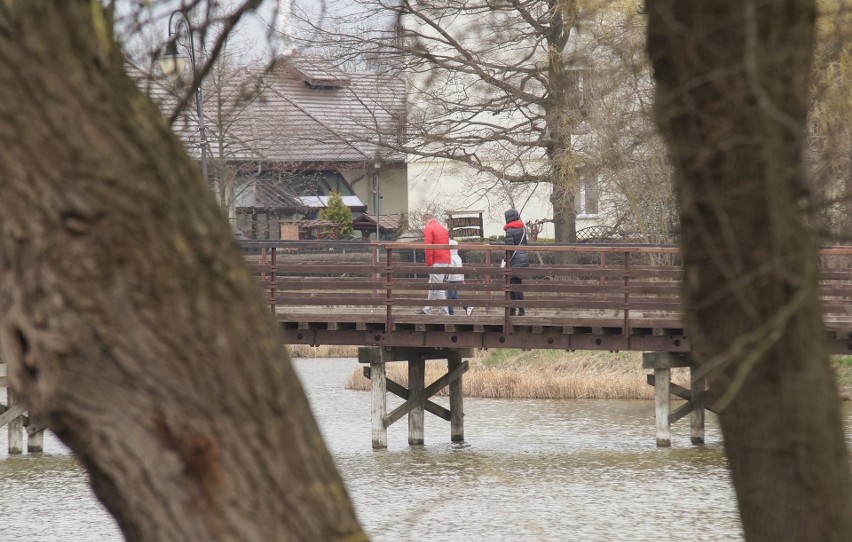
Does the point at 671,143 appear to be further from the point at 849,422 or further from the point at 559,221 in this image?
the point at 559,221

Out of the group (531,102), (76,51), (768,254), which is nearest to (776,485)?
(768,254)

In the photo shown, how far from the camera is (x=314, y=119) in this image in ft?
93.2

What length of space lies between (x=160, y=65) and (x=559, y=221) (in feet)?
80.5

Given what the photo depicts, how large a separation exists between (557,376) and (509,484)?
520 inches

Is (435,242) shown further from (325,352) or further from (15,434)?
(325,352)

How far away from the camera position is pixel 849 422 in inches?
768

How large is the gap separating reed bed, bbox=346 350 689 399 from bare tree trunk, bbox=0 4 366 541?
797 inches

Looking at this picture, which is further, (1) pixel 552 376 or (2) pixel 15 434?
(1) pixel 552 376

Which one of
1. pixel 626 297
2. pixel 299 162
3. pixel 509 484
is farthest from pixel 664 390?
pixel 299 162

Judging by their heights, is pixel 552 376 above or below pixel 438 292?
below

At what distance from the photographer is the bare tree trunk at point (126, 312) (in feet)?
8.41

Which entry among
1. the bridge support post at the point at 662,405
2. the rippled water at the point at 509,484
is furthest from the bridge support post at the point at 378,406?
the bridge support post at the point at 662,405

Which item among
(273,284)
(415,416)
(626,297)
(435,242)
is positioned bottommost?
(415,416)

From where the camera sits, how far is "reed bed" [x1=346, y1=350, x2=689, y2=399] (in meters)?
23.4
